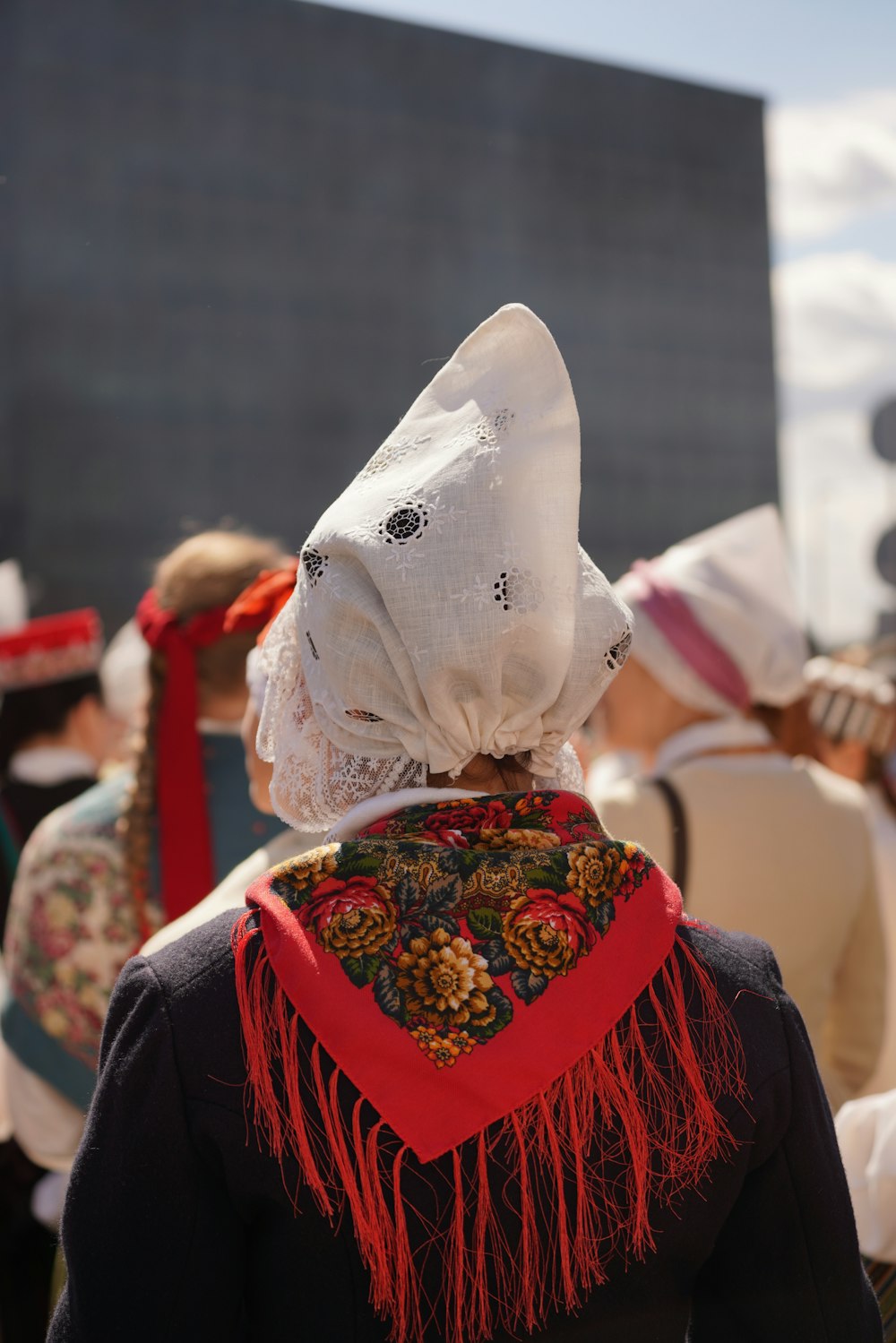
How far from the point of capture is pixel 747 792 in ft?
8.41

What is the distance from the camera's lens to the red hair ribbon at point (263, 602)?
2125 millimetres

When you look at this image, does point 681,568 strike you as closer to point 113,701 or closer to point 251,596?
point 251,596

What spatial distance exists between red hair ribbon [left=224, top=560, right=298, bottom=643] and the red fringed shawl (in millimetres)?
948

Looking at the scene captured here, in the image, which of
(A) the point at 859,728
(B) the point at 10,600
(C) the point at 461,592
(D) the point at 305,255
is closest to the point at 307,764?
(C) the point at 461,592

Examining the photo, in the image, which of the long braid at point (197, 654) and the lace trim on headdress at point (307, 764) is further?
the long braid at point (197, 654)

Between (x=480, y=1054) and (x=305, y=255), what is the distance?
94.2 ft

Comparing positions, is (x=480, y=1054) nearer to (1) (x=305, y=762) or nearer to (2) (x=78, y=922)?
(1) (x=305, y=762)

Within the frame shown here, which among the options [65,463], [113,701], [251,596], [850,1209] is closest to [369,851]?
[850,1209]

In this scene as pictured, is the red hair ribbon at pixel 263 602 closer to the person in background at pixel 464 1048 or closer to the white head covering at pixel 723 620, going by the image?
the person in background at pixel 464 1048

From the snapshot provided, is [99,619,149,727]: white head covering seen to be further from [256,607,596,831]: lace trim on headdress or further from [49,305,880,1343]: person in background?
[49,305,880,1343]: person in background

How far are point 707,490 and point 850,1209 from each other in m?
31.6

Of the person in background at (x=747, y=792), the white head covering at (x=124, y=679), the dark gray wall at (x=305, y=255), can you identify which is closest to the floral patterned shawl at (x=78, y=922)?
the person in background at (x=747, y=792)

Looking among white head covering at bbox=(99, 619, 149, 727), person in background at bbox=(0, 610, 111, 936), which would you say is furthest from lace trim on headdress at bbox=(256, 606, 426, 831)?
white head covering at bbox=(99, 619, 149, 727)

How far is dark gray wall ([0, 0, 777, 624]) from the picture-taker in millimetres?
26484
